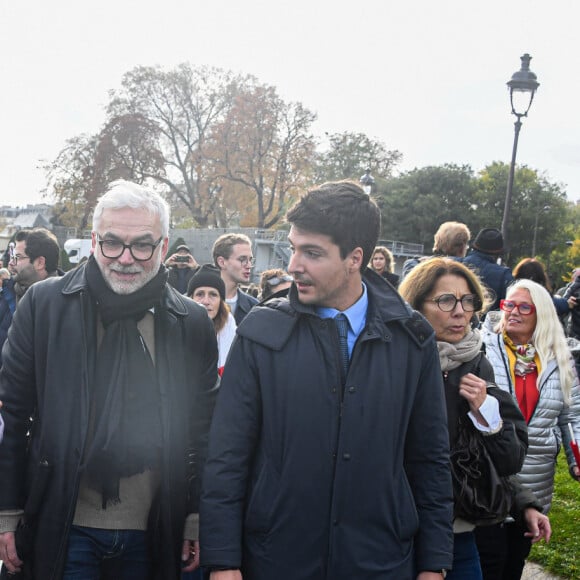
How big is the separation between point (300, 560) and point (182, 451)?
72cm

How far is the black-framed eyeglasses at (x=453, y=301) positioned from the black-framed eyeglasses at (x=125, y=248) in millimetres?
1350

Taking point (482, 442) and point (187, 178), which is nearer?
point (482, 442)

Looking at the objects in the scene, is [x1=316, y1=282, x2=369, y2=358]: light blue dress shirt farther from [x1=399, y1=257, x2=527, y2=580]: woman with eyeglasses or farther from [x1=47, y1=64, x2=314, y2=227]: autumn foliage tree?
[x1=47, y1=64, x2=314, y2=227]: autumn foliage tree

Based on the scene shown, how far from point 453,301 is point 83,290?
1660 millimetres

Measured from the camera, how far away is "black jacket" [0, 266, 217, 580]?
2.57 m

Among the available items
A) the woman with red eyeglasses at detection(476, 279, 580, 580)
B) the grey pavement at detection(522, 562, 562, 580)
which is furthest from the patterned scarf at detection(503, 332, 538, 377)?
the grey pavement at detection(522, 562, 562, 580)

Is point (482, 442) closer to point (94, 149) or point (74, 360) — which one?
point (74, 360)

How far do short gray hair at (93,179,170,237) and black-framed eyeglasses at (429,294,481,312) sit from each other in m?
1.30

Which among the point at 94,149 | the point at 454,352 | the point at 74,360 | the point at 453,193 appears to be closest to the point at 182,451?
the point at 74,360

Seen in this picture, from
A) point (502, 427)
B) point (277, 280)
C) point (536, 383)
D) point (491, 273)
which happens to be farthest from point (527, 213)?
point (502, 427)

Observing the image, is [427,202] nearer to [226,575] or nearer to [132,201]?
[132,201]

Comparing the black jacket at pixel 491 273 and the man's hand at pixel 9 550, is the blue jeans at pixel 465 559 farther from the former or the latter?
the black jacket at pixel 491 273

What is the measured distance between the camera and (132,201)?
2.80 metres

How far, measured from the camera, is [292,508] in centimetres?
233
